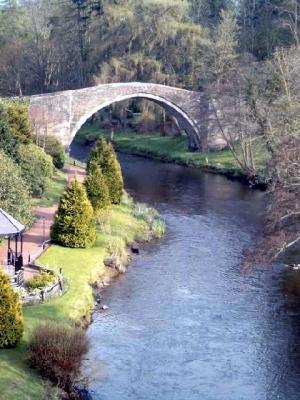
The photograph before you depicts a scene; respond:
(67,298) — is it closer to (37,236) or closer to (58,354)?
(58,354)

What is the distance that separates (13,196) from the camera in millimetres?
35094

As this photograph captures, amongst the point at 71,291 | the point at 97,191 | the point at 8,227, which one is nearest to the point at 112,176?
the point at 97,191

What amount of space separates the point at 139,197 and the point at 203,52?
2649 centimetres

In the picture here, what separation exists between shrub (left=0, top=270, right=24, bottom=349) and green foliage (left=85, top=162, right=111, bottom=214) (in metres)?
17.4

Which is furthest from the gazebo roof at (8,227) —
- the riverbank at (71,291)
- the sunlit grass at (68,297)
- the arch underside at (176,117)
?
the arch underside at (176,117)

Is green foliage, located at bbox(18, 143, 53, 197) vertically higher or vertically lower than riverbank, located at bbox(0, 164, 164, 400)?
higher

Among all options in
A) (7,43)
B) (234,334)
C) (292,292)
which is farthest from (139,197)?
(7,43)

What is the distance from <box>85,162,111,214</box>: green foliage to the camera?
40531 millimetres

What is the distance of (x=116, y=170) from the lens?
45.7m

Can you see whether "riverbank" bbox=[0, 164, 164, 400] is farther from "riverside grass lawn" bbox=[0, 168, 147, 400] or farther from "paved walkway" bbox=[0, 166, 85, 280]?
"paved walkway" bbox=[0, 166, 85, 280]

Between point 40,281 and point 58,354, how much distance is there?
6.79 meters

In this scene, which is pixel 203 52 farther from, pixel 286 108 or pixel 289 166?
pixel 289 166

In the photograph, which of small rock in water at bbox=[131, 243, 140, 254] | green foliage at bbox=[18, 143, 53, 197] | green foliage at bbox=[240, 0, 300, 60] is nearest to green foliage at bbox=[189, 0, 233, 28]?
green foliage at bbox=[240, 0, 300, 60]

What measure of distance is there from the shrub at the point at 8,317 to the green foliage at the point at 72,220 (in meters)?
11.7
